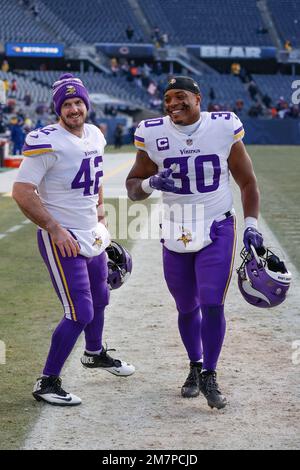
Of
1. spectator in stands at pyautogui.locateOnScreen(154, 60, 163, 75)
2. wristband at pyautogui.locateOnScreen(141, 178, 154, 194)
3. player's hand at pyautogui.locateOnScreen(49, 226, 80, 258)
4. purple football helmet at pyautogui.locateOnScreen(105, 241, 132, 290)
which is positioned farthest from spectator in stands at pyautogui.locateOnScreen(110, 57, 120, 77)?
player's hand at pyautogui.locateOnScreen(49, 226, 80, 258)

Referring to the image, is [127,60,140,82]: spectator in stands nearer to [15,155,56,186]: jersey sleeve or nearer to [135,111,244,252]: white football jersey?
[135,111,244,252]: white football jersey

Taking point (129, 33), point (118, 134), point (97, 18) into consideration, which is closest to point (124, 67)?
point (129, 33)

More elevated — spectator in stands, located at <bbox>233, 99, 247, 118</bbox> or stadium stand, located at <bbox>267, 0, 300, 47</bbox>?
stadium stand, located at <bbox>267, 0, 300, 47</bbox>

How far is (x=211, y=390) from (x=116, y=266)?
1.17m

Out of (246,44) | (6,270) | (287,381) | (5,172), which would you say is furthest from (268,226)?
(246,44)

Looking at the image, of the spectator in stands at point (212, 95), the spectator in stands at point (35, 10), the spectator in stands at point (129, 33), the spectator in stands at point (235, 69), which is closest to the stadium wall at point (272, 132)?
the spectator in stands at point (212, 95)

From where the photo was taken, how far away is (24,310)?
7637 millimetres

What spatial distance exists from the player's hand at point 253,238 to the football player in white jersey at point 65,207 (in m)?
0.87

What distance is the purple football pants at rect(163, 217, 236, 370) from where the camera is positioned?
513 centimetres

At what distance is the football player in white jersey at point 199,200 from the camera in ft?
16.9

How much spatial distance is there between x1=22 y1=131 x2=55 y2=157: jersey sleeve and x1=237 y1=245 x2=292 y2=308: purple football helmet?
1.29 meters

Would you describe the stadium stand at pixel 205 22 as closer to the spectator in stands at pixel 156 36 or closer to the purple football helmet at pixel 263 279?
the spectator in stands at pixel 156 36

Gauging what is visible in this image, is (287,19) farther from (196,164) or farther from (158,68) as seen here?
(196,164)

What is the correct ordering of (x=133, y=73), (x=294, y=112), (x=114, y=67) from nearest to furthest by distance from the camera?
(x=294, y=112) < (x=114, y=67) < (x=133, y=73)
